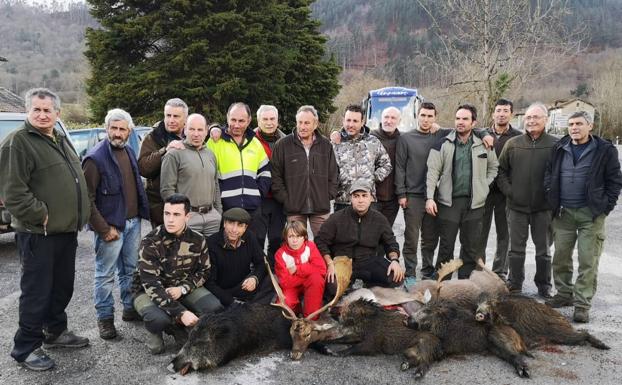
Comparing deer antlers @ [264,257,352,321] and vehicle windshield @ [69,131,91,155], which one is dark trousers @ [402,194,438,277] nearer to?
deer antlers @ [264,257,352,321]

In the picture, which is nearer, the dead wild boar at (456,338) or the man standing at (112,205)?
the dead wild boar at (456,338)

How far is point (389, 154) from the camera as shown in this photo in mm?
6184

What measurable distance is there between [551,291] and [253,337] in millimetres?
3826

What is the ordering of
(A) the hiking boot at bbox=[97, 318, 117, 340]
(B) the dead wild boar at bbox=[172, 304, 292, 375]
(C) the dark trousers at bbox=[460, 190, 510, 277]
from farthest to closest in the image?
(C) the dark trousers at bbox=[460, 190, 510, 277], (A) the hiking boot at bbox=[97, 318, 117, 340], (B) the dead wild boar at bbox=[172, 304, 292, 375]

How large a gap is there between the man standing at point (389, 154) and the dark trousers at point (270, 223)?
1310mm

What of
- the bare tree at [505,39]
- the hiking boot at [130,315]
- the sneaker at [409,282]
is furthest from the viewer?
the bare tree at [505,39]

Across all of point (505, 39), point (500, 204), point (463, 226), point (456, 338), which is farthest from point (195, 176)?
point (505, 39)

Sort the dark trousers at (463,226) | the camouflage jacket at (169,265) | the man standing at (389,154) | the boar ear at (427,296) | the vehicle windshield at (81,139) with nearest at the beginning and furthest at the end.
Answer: the camouflage jacket at (169,265) < the boar ear at (427,296) < the dark trousers at (463,226) < the man standing at (389,154) < the vehicle windshield at (81,139)

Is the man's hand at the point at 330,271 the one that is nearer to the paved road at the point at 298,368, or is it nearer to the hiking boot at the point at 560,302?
the paved road at the point at 298,368

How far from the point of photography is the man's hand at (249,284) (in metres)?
4.84

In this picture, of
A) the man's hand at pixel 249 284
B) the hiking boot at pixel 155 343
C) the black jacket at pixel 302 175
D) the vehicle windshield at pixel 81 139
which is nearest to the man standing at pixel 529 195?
the black jacket at pixel 302 175

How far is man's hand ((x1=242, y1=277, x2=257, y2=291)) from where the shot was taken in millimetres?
4840

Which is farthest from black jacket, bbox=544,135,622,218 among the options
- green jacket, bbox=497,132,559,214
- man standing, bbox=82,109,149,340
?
man standing, bbox=82,109,149,340

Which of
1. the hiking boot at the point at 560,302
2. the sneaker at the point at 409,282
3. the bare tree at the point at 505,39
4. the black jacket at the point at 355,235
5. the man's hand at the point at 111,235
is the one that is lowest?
the hiking boot at the point at 560,302
